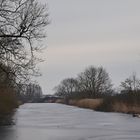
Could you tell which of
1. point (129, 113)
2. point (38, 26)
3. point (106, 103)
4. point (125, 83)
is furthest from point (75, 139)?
point (125, 83)

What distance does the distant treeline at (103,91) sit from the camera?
5353 centimetres

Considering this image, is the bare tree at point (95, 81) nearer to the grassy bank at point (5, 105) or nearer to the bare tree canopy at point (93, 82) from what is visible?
the bare tree canopy at point (93, 82)

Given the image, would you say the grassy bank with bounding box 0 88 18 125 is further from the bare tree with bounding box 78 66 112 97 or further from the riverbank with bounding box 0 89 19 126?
the bare tree with bounding box 78 66 112 97

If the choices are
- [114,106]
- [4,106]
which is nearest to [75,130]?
[4,106]

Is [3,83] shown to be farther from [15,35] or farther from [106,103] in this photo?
[106,103]

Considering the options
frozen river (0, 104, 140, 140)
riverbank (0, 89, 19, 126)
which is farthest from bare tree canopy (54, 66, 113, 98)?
frozen river (0, 104, 140, 140)

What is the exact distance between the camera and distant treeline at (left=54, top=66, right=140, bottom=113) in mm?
53531

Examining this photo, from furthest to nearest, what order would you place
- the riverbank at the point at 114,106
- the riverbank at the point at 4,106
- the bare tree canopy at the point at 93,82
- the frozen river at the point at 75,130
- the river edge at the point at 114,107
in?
the bare tree canopy at the point at 93,82 → the riverbank at the point at 114,106 → the river edge at the point at 114,107 → the riverbank at the point at 4,106 → the frozen river at the point at 75,130

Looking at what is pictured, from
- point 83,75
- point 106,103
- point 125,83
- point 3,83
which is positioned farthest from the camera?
point 83,75

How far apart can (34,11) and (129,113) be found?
24508 millimetres

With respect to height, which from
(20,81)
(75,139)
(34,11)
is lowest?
(75,139)

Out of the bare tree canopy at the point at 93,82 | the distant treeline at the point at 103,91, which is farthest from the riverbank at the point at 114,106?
the bare tree canopy at the point at 93,82

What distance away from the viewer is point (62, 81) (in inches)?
7805

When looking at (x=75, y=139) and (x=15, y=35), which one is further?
(x=15, y=35)
